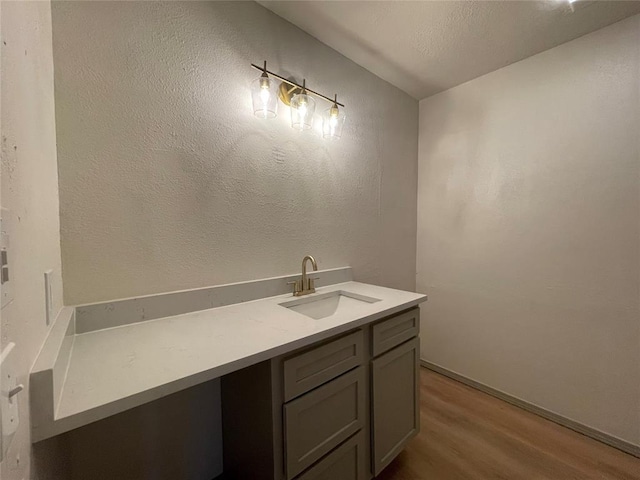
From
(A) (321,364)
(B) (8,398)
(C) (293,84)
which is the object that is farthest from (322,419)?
(C) (293,84)

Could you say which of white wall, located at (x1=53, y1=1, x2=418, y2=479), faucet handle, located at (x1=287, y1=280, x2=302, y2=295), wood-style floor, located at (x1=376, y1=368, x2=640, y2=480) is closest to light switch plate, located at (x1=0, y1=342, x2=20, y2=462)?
white wall, located at (x1=53, y1=1, x2=418, y2=479)

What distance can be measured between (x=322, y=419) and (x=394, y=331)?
521 millimetres

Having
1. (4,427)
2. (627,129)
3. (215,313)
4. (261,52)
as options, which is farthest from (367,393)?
(627,129)

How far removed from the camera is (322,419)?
39.9 inches

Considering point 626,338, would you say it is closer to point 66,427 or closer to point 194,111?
point 66,427

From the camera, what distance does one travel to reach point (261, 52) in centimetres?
141

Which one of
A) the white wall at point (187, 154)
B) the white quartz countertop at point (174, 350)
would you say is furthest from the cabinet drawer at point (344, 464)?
the white wall at point (187, 154)

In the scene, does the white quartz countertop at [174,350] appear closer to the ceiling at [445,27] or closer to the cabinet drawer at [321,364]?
the cabinet drawer at [321,364]

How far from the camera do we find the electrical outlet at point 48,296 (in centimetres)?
68

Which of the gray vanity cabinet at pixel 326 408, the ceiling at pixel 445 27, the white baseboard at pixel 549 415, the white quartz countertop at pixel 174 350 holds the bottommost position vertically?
the white baseboard at pixel 549 415

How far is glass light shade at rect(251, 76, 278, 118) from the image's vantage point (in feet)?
4.34

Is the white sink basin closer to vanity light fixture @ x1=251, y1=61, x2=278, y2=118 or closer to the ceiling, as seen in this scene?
vanity light fixture @ x1=251, y1=61, x2=278, y2=118

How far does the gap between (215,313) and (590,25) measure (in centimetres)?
252

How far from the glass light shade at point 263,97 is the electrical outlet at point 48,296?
1063mm
